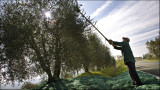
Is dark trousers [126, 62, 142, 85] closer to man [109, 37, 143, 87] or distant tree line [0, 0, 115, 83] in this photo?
man [109, 37, 143, 87]

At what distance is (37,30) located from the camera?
1053 cm

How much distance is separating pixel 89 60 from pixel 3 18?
12747 mm

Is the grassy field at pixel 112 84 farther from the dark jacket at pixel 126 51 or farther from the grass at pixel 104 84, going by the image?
the dark jacket at pixel 126 51

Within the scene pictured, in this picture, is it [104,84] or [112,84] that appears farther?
[112,84]

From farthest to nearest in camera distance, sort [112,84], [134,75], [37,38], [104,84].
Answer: [37,38] < [112,84] < [104,84] < [134,75]

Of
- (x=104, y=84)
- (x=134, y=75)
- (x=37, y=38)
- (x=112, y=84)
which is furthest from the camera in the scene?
(x=37, y=38)

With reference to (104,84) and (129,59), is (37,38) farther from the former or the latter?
(129,59)

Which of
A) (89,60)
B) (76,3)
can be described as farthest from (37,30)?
(89,60)

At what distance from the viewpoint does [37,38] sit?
1077 centimetres

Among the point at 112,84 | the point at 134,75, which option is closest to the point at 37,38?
the point at 112,84

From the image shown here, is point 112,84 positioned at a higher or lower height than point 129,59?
lower

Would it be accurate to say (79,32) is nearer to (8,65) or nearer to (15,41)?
(15,41)

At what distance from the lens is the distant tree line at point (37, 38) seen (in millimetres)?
9688

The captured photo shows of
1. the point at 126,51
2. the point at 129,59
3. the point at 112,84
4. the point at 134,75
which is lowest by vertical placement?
the point at 112,84
